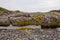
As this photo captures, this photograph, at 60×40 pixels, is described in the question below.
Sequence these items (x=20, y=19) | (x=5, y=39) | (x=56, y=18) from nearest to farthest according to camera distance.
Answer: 1. (x=5, y=39)
2. (x=56, y=18)
3. (x=20, y=19)

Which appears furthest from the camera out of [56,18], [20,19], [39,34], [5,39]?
[20,19]

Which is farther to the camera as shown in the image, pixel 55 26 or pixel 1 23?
pixel 1 23

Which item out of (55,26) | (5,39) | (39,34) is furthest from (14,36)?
(55,26)

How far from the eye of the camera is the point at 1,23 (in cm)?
3831

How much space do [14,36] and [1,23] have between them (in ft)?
41.4

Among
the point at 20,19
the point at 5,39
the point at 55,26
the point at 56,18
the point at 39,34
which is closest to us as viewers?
the point at 5,39

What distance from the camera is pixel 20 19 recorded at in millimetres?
40188

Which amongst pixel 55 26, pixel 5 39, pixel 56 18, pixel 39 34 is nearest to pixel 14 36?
pixel 5 39

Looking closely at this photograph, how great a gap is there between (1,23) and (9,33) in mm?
10913

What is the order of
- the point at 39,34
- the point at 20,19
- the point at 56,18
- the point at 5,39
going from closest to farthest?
the point at 5,39, the point at 39,34, the point at 56,18, the point at 20,19

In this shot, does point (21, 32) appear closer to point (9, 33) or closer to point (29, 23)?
point (9, 33)

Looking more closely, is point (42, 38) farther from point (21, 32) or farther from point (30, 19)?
point (30, 19)

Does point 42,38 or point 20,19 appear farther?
point 20,19

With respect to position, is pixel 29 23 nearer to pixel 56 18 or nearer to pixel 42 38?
pixel 56 18
